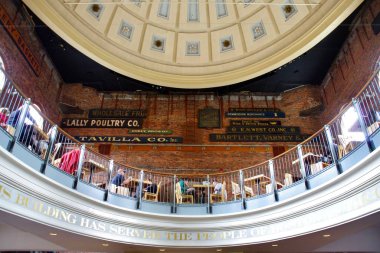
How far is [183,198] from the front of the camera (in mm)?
10203

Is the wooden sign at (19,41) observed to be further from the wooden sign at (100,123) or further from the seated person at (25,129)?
the seated person at (25,129)

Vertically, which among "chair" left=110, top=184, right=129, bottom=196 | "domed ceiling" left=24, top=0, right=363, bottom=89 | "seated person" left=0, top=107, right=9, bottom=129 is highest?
"domed ceiling" left=24, top=0, right=363, bottom=89

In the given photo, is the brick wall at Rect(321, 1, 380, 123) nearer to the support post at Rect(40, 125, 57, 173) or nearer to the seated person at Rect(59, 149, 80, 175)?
the seated person at Rect(59, 149, 80, 175)

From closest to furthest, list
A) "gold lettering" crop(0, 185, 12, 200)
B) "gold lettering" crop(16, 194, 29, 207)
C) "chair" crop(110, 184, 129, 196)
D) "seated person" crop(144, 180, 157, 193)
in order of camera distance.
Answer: "gold lettering" crop(0, 185, 12, 200) → "gold lettering" crop(16, 194, 29, 207) → "chair" crop(110, 184, 129, 196) → "seated person" crop(144, 180, 157, 193)

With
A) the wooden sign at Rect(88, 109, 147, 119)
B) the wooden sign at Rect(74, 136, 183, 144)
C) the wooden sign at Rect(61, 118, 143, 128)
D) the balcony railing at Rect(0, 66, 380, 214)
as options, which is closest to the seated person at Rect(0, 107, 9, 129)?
the balcony railing at Rect(0, 66, 380, 214)

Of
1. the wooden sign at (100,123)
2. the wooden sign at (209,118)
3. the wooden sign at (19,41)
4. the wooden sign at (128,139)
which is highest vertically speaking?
the wooden sign at (19,41)

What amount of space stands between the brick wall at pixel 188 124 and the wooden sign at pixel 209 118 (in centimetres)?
21

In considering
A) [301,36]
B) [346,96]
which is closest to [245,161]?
[346,96]

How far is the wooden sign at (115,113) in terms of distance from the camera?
49.2 feet

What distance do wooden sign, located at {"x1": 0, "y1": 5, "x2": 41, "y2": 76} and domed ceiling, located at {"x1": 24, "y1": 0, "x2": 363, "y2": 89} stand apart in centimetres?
133

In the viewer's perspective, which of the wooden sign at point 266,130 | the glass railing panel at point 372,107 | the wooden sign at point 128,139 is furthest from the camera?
the wooden sign at point 266,130

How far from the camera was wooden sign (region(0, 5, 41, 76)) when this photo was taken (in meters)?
10.4

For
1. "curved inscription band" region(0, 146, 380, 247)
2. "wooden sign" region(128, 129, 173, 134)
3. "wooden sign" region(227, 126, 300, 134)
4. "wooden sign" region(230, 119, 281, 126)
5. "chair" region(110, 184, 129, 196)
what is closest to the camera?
"curved inscription band" region(0, 146, 380, 247)

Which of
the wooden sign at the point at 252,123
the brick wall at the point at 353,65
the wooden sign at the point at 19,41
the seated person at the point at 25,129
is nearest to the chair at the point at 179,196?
the seated person at the point at 25,129
